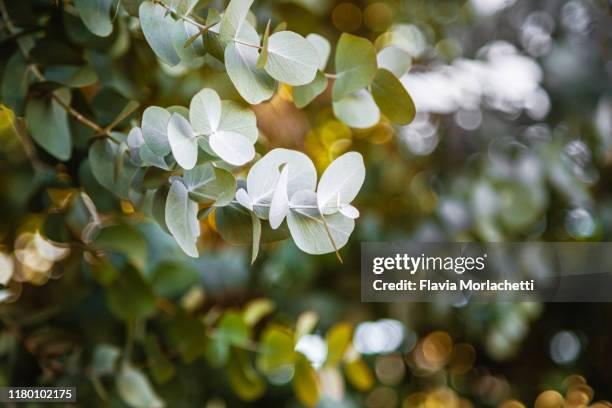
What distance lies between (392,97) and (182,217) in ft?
0.39

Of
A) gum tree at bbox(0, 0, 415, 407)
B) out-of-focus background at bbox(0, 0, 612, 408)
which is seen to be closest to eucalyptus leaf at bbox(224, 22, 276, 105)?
gum tree at bbox(0, 0, 415, 407)

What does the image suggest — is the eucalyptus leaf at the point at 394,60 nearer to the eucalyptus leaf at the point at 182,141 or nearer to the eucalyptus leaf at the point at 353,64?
the eucalyptus leaf at the point at 353,64

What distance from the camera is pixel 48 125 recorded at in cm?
31

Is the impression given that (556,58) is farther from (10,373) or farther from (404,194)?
(10,373)

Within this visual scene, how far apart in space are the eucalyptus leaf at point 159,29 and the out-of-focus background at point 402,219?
0.12 meters

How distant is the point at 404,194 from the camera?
2.74 ft

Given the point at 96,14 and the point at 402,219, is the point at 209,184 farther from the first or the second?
the point at 402,219

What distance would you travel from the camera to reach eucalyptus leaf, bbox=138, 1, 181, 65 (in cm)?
23

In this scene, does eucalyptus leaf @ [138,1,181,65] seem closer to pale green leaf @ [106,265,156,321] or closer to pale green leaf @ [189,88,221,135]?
pale green leaf @ [189,88,221,135]

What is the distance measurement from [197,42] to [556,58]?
55cm

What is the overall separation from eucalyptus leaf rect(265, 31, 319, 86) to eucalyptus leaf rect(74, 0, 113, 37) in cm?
9

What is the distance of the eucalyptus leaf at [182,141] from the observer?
0.20 m

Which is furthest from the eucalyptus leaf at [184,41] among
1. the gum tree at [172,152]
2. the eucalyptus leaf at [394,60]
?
the eucalyptus leaf at [394,60]

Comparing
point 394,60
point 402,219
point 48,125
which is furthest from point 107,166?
point 402,219
